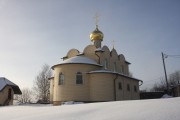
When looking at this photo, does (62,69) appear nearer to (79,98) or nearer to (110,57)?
(79,98)

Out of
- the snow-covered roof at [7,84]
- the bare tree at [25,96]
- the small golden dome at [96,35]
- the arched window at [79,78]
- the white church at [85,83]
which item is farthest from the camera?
the bare tree at [25,96]

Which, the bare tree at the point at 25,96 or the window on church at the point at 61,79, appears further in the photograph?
the bare tree at the point at 25,96

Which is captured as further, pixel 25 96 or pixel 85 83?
pixel 25 96

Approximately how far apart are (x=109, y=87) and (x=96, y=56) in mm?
4754

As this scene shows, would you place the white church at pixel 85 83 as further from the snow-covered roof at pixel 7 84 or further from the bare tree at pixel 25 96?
the bare tree at pixel 25 96

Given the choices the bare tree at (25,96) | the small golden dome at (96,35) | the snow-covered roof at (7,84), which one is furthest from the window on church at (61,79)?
the bare tree at (25,96)

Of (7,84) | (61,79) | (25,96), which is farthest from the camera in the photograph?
(25,96)

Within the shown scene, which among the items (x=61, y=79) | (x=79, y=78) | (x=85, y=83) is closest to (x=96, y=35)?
(x=79, y=78)

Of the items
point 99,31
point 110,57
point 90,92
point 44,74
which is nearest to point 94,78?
point 90,92

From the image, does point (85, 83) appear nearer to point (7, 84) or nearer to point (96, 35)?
point (96, 35)

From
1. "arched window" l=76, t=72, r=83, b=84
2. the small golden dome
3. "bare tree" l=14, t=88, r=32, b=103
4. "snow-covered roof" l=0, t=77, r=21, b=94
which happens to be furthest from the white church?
"bare tree" l=14, t=88, r=32, b=103

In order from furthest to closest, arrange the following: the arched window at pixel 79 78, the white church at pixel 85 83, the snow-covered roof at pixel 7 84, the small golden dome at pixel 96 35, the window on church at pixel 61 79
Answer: the small golden dome at pixel 96 35
the snow-covered roof at pixel 7 84
the window on church at pixel 61 79
the arched window at pixel 79 78
the white church at pixel 85 83

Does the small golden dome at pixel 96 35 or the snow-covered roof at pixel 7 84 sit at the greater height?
the small golden dome at pixel 96 35

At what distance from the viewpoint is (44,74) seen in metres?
38.7
